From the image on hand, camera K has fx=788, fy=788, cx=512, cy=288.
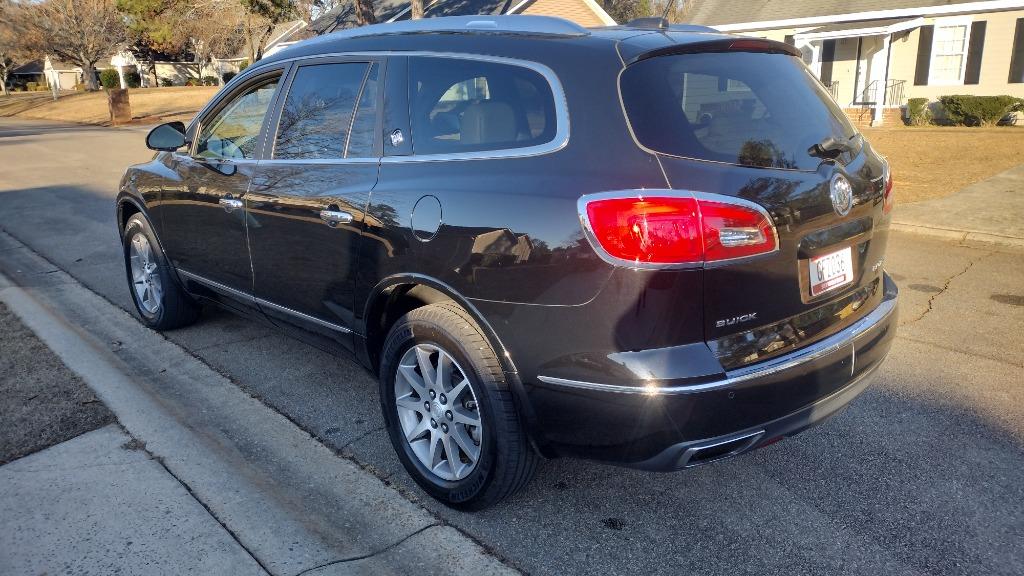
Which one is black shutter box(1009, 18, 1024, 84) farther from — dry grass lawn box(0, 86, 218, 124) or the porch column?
dry grass lawn box(0, 86, 218, 124)

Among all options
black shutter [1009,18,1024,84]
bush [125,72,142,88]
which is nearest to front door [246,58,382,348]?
black shutter [1009,18,1024,84]

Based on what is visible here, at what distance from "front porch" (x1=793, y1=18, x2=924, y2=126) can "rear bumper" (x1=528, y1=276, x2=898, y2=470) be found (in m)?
20.1

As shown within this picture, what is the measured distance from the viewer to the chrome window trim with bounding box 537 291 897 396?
8.34ft

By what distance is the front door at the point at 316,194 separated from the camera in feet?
11.6

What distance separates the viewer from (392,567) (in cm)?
289

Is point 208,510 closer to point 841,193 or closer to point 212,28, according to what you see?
point 841,193

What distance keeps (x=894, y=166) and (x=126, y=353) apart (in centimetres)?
1233

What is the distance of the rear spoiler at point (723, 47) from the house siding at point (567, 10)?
26541mm

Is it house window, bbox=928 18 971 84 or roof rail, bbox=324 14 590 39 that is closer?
roof rail, bbox=324 14 590 39

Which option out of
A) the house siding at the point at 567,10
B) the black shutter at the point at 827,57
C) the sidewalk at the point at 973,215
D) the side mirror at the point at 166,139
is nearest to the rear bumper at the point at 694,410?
the side mirror at the point at 166,139

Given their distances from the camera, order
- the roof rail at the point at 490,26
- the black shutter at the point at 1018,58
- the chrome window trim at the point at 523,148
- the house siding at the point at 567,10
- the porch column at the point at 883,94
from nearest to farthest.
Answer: the chrome window trim at the point at 523,148 → the roof rail at the point at 490,26 → the black shutter at the point at 1018,58 → the porch column at the point at 883,94 → the house siding at the point at 567,10

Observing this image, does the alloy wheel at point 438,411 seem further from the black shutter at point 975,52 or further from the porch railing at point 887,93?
the porch railing at point 887,93

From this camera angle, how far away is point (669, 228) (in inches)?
98.7

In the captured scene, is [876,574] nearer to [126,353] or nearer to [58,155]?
[126,353]
